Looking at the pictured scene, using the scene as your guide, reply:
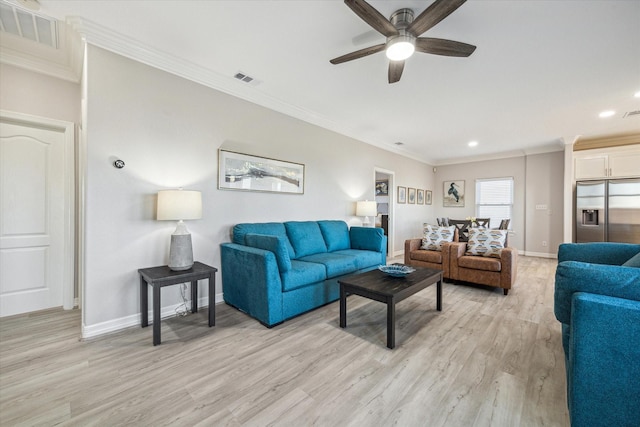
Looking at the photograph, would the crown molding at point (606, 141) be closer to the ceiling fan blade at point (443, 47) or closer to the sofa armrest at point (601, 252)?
the sofa armrest at point (601, 252)

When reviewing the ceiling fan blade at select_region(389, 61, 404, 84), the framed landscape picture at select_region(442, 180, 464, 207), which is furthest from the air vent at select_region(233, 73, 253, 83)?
the framed landscape picture at select_region(442, 180, 464, 207)

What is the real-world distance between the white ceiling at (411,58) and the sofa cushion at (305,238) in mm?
1689

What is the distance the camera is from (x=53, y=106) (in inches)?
109

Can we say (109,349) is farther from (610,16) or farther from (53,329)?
(610,16)

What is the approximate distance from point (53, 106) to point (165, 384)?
307 cm

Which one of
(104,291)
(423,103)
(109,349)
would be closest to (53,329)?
(104,291)

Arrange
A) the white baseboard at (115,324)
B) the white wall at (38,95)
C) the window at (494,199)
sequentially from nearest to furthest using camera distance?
the white baseboard at (115,324) → the white wall at (38,95) → the window at (494,199)

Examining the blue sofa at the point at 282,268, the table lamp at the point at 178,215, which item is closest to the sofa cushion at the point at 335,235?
the blue sofa at the point at 282,268

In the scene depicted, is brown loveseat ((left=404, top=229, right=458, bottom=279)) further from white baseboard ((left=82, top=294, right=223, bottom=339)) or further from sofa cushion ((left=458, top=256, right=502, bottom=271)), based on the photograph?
white baseboard ((left=82, top=294, right=223, bottom=339))

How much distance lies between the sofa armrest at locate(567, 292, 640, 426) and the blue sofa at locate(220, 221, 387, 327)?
2052mm

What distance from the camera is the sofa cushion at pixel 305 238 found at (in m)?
3.49

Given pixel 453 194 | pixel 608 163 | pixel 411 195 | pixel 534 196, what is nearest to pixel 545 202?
pixel 534 196

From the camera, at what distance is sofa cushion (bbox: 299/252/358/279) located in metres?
3.11

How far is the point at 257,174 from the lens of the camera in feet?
11.5
